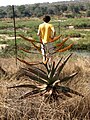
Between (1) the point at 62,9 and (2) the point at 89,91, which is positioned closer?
(2) the point at 89,91

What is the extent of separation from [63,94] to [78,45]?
21.0m

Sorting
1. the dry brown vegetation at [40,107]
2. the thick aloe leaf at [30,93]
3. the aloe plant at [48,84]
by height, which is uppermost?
the aloe plant at [48,84]

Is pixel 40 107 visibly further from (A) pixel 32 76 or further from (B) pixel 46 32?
(B) pixel 46 32

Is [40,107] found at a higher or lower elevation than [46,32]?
lower

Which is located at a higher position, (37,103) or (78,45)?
(37,103)

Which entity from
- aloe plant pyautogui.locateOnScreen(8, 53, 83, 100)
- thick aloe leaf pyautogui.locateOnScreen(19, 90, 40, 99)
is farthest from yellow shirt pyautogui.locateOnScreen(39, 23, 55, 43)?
thick aloe leaf pyautogui.locateOnScreen(19, 90, 40, 99)

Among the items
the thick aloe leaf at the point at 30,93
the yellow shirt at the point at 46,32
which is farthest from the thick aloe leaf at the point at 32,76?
the yellow shirt at the point at 46,32

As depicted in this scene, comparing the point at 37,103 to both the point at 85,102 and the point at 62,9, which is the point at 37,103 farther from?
the point at 62,9

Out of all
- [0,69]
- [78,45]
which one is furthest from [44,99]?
[78,45]

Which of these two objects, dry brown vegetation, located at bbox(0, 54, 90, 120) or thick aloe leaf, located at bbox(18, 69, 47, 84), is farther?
thick aloe leaf, located at bbox(18, 69, 47, 84)

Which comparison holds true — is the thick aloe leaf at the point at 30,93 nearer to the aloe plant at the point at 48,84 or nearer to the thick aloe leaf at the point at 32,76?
the aloe plant at the point at 48,84

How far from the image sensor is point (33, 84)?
6570mm

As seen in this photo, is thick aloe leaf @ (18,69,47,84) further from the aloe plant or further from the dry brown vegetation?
the dry brown vegetation

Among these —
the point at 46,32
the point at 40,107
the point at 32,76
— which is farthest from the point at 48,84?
the point at 46,32
